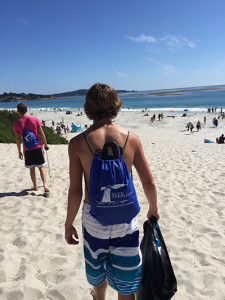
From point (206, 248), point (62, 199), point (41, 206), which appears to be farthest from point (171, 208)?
point (41, 206)

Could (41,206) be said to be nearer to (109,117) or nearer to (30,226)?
(30,226)

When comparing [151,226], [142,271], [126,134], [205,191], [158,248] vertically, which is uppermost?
[126,134]

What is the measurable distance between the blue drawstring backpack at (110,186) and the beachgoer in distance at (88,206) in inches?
3.4

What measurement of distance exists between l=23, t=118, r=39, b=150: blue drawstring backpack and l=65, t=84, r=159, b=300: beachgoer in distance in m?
2.87

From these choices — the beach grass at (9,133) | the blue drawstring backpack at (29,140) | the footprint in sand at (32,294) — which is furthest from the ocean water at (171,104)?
the footprint in sand at (32,294)

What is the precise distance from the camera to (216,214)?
3.96 meters

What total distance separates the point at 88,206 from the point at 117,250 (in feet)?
1.18

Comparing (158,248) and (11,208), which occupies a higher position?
(158,248)

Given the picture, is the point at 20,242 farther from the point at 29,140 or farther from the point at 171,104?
the point at 171,104

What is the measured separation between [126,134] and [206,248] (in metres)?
2.41

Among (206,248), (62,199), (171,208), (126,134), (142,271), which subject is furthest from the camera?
(62,199)

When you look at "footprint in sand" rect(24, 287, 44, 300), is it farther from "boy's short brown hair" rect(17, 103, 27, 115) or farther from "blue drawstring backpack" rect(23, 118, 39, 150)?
"boy's short brown hair" rect(17, 103, 27, 115)

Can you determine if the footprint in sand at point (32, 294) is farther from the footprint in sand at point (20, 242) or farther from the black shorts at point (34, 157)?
the black shorts at point (34, 157)

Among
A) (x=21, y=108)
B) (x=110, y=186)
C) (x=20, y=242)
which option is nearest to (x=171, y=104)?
(x=21, y=108)
